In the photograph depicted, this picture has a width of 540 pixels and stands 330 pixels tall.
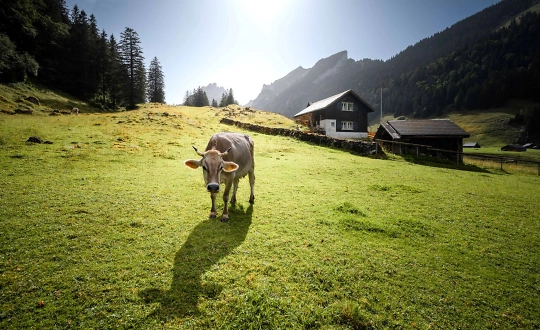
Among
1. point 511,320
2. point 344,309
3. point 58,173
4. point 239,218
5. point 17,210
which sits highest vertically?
point 58,173

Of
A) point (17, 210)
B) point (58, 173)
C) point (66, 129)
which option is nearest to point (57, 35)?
point (66, 129)

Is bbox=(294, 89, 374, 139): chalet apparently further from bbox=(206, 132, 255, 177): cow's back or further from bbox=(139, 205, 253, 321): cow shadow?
bbox=(139, 205, 253, 321): cow shadow

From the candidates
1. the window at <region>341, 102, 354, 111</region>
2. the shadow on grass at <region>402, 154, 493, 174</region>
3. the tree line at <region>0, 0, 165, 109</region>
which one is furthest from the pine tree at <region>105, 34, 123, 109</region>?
the shadow on grass at <region>402, 154, 493, 174</region>

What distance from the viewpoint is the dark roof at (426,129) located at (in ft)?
99.4

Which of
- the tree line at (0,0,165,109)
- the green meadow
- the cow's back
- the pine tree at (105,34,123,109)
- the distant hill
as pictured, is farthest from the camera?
the distant hill

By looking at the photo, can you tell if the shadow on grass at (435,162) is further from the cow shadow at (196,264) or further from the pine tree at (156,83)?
the pine tree at (156,83)

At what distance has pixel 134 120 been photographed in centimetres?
2642

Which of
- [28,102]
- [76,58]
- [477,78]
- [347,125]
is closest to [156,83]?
[76,58]

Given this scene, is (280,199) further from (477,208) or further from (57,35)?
(57,35)

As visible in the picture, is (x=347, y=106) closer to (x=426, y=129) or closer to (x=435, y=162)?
(x=426, y=129)

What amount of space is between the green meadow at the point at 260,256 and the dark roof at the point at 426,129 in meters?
22.3

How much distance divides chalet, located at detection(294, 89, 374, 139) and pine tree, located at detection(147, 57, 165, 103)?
60808mm

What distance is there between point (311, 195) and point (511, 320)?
6385mm

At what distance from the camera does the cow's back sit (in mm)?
7440
